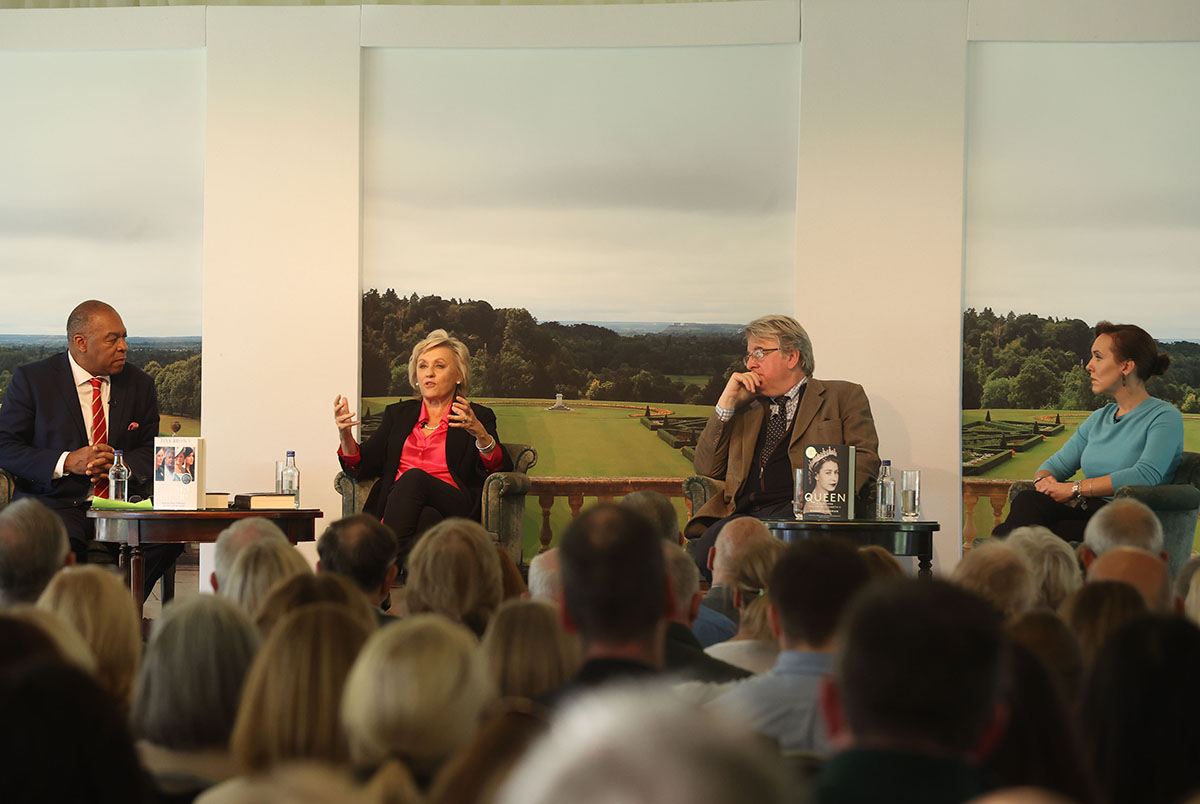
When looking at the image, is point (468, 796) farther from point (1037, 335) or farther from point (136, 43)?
point (136, 43)

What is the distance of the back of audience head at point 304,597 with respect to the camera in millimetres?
2285

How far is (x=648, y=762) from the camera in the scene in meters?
0.64

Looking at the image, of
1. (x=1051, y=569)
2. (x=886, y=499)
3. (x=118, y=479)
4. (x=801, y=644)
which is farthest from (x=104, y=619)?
(x=886, y=499)

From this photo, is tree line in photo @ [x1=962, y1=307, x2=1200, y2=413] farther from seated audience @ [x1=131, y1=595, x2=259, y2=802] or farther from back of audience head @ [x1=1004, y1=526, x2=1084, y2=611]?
seated audience @ [x1=131, y1=595, x2=259, y2=802]

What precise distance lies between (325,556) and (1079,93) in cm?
524

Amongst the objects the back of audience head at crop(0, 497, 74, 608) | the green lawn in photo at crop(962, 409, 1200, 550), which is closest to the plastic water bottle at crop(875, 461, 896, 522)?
the green lawn in photo at crop(962, 409, 1200, 550)

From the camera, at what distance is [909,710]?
128 centimetres

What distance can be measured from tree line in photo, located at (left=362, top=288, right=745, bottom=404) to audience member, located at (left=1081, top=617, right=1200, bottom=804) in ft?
17.2

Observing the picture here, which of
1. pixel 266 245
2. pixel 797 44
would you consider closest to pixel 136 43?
pixel 266 245

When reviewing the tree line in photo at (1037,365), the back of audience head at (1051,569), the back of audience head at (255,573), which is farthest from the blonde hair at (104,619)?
the tree line in photo at (1037,365)

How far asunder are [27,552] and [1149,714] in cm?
248

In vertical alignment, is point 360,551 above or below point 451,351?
below

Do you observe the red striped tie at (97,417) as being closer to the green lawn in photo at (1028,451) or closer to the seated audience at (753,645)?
the seated audience at (753,645)

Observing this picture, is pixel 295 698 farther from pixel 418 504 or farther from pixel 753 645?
pixel 418 504
